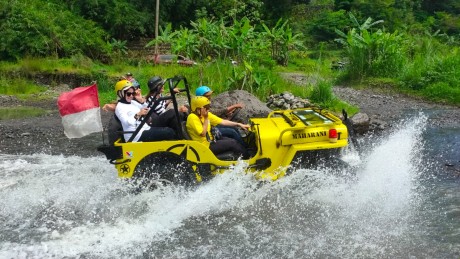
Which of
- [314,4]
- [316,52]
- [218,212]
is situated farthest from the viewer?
[314,4]

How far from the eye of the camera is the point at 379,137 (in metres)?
11.3

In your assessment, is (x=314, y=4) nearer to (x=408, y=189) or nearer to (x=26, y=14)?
(x=26, y=14)

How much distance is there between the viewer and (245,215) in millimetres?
6785

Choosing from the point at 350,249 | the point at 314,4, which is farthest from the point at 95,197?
the point at 314,4

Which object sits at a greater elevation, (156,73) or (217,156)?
(217,156)

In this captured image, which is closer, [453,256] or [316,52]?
[453,256]

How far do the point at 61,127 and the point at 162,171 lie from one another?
252 inches

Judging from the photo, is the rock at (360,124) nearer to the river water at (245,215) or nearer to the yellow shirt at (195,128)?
the river water at (245,215)

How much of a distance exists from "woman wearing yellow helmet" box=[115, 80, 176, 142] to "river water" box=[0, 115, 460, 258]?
2.37 feet

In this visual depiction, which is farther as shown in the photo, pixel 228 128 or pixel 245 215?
pixel 228 128

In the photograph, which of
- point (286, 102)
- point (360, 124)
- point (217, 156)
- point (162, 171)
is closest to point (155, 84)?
point (162, 171)

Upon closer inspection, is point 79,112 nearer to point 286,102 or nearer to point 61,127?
point 61,127

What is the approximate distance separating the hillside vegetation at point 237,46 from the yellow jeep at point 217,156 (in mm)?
6865

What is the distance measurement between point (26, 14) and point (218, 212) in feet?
63.8
